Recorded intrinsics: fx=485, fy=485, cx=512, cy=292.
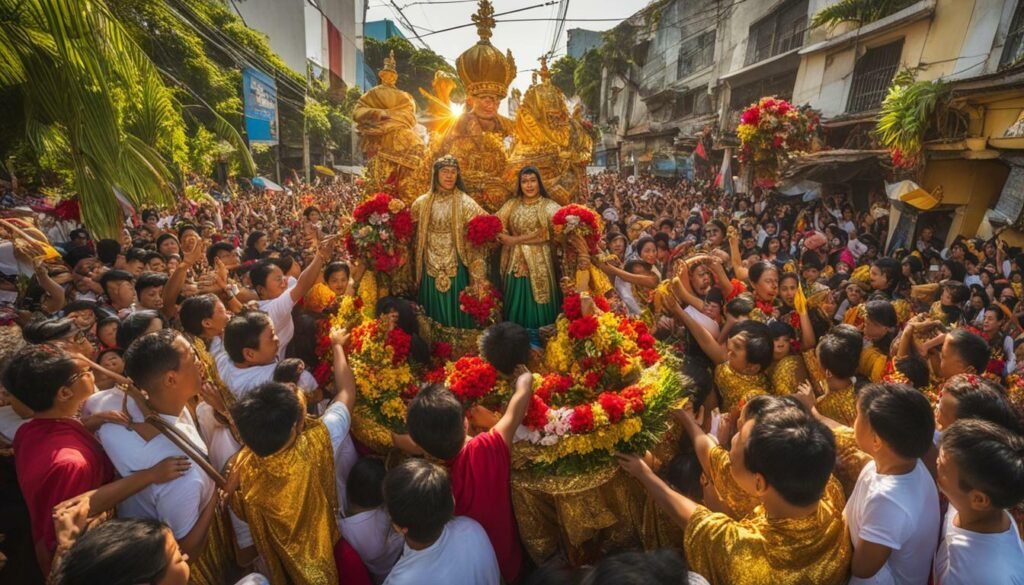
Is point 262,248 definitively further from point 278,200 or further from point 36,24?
point 278,200

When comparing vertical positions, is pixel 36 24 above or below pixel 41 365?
above

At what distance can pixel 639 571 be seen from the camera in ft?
5.69

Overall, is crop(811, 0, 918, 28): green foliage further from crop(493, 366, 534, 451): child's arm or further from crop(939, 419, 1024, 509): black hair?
crop(493, 366, 534, 451): child's arm

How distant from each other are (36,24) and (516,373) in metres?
6.12

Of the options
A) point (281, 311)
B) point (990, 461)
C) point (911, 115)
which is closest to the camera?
point (990, 461)

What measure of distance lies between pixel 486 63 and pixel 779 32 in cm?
2309

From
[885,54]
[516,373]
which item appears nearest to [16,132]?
[516,373]

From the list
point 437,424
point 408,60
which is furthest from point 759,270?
point 408,60

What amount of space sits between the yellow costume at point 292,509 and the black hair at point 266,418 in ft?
0.44

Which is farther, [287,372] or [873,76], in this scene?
[873,76]

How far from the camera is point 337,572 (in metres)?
2.90

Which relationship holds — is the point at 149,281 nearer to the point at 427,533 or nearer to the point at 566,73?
the point at 427,533

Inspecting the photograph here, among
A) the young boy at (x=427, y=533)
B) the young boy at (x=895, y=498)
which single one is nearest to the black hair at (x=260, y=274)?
the young boy at (x=427, y=533)

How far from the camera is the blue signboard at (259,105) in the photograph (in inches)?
896
